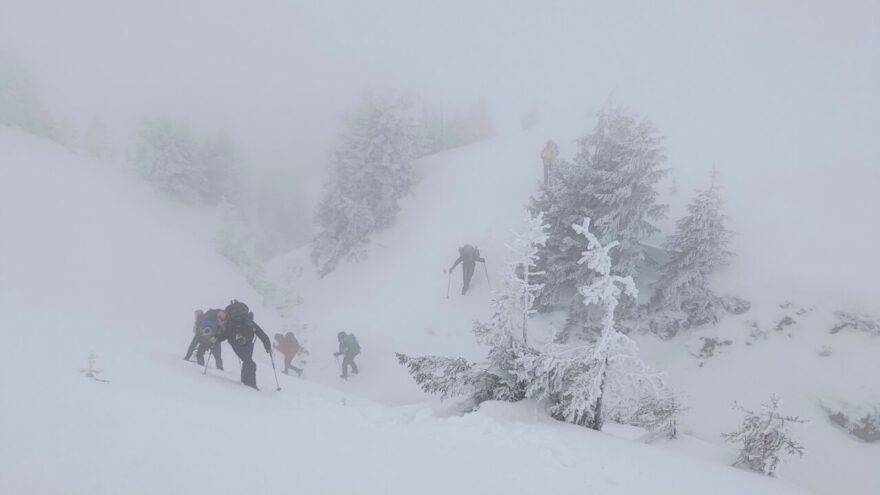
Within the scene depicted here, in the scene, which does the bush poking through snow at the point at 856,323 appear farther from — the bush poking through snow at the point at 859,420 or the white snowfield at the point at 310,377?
the bush poking through snow at the point at 859,420

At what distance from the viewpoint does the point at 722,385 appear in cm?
1362

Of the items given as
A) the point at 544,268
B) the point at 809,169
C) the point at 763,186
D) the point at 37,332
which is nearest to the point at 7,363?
the point at 37,332

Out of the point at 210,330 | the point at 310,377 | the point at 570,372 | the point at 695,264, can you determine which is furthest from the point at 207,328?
the point at 695,264

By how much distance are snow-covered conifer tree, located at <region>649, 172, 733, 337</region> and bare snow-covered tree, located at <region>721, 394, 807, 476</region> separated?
27.4 ft

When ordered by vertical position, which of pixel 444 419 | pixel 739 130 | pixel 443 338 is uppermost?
pixel 739 130

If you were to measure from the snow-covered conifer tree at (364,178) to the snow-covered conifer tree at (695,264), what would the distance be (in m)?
15.7

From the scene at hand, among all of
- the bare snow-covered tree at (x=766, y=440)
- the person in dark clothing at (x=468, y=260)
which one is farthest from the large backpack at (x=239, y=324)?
the person in dark clothing at (x=468, y=260)

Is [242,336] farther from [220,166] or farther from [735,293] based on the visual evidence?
[220,166]

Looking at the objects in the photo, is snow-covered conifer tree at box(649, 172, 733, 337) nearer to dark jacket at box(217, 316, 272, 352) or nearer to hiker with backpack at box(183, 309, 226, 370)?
dark jacket at box(217, 316, 272, 352)

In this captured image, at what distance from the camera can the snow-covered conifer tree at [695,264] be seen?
1438 cm

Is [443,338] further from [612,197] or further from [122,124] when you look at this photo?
[122,124]

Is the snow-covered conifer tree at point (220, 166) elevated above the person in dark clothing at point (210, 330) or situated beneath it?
elevated above

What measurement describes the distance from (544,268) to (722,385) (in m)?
6.95

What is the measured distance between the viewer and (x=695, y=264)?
48.1ft
